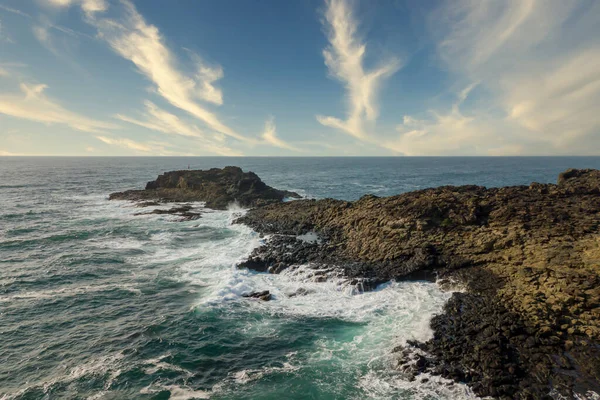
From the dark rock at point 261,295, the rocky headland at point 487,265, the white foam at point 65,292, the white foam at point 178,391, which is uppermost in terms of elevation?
the rocky headland at point 487,265

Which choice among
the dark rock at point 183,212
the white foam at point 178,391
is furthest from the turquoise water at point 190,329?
the dark rock at point 183,212

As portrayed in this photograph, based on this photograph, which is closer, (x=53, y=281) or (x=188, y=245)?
(x=53, y=281)

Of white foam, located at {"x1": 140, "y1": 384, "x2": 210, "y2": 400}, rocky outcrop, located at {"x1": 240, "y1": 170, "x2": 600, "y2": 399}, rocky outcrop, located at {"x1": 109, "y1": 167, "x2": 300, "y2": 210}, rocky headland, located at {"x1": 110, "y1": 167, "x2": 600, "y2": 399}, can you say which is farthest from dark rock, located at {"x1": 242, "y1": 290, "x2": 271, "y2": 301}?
rocky outcrop, located at {"x1": 109, "y1": 167, "x2": 300, "y2": 210}

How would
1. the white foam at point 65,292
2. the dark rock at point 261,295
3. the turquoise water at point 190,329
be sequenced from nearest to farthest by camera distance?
the turquoise water at point 190,329 → the dark rock at point 261,295 → the white foam at point 65,292

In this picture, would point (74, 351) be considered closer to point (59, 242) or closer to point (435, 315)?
point (435, 315)

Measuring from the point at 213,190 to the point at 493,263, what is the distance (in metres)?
60.2

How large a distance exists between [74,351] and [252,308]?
39.7 feet

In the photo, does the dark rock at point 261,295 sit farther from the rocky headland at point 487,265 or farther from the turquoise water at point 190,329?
the turquoise water at point 190,329

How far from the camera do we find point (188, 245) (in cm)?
4228

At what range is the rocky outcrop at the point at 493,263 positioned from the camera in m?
16.5

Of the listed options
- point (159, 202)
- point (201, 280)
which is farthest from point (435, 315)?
point (159, 202)

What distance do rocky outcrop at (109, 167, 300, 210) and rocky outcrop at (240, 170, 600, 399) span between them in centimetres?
2013

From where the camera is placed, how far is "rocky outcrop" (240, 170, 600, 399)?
54.2ft

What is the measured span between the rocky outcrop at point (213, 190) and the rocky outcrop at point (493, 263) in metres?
20.1
